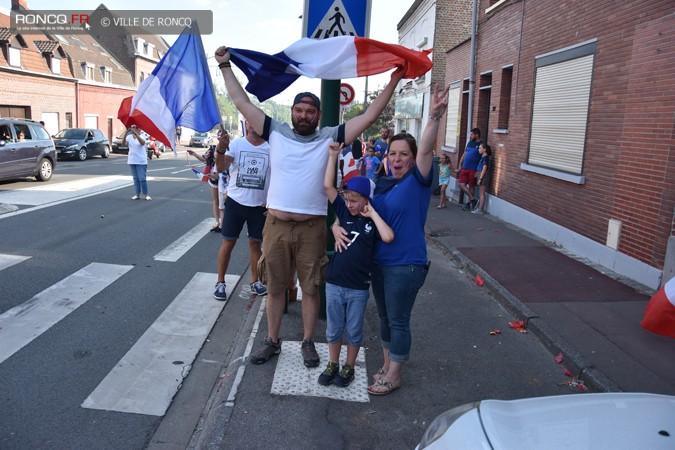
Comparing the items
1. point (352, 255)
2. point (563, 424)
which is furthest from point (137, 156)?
point (563, 424)

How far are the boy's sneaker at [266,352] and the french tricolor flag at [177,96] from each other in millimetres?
2128

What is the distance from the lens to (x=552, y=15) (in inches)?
395

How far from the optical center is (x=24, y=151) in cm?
1562

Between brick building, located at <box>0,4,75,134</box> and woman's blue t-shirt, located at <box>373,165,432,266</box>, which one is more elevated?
brick building, located at <box>0,4,75,134</box>

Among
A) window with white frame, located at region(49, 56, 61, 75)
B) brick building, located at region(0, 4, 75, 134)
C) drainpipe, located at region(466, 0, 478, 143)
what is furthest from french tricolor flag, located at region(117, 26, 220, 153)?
window with white frame, located at region(49, 56, 61, 75)

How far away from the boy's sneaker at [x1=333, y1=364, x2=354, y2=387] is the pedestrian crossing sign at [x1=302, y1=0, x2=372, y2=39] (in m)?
3.15

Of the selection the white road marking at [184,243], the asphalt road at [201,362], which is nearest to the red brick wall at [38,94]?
the white road marking at [184,243]

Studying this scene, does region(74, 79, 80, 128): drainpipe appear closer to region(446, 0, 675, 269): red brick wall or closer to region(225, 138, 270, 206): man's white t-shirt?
region(446, 0, 675, 269): red brick wall

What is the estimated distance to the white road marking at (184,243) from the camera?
8134mm

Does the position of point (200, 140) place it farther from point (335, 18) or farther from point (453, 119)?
point (335, 18)

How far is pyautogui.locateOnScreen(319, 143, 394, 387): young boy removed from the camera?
Result: 3734 millimetres

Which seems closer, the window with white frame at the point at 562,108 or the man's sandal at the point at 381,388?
the man's sandal at the point at 381,388

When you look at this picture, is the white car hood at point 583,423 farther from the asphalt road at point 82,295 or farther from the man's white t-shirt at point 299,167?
the asphalt road at point 82,295

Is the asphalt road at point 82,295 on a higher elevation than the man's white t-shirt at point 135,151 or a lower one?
lower
